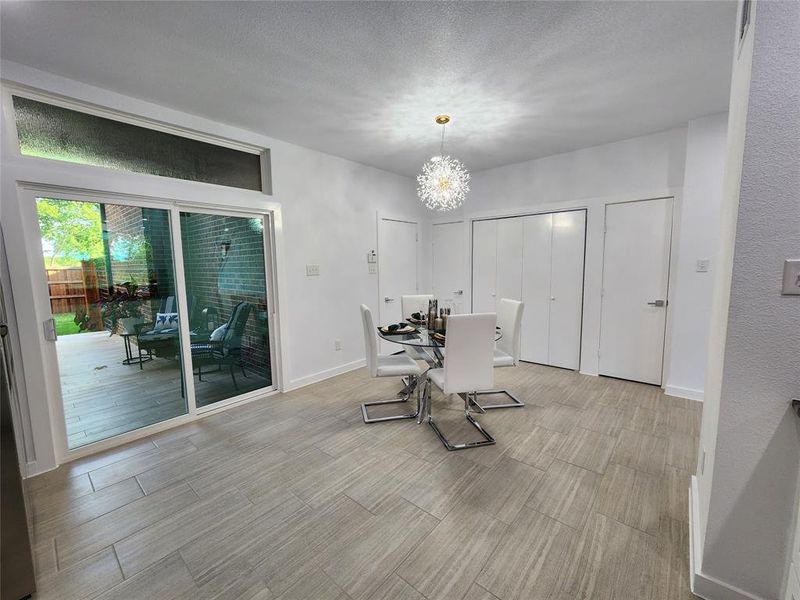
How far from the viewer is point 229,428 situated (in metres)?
2.81

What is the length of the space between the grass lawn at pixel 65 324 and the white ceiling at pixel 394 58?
1647 mm

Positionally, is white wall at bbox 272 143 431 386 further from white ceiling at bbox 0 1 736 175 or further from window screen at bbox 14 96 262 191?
white ceiling at bbox 0 1 736 175

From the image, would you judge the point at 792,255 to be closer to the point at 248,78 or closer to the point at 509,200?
the point at 248,78

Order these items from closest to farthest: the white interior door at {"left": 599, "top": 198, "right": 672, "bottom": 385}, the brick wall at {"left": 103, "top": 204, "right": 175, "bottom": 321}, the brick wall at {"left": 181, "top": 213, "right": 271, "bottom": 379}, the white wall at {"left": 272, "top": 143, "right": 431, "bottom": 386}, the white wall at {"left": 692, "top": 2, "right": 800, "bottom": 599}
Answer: the white wall at {"left": 692, "top": 2, "right": 800, "bottom": 599} < the brick wall at {"left": 103, "top": 204, "right": 175, "bottom": 321} < the brick wall at {"left": 181, "top": 213, "right": 271, "bottom": 379} < the white interior door at {"left": 599, "top": 198, "right": 672, "bottom": 385} < the white wall at {"left": 272, "top": 143, "right": 431, "bottom": 386}

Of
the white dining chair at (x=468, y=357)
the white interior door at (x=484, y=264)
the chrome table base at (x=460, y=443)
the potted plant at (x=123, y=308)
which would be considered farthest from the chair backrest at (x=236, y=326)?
the white interior door at (x=484, y=264)

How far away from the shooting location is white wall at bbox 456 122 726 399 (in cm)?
309

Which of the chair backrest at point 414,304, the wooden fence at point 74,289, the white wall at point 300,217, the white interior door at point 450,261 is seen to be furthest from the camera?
the white interior door at point 450,261

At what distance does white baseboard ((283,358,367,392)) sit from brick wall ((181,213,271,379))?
0.94 ft

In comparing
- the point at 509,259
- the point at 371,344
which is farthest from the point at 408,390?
the point at 509,259

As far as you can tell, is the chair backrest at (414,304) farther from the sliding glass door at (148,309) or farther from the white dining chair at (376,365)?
the sliding glass door at (148,309)

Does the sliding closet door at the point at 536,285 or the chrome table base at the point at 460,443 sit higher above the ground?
the sliding closet door at the point at 536,285

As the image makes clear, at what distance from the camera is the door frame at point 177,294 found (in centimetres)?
217

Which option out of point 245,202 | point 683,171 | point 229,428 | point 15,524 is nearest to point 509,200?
point 683,171

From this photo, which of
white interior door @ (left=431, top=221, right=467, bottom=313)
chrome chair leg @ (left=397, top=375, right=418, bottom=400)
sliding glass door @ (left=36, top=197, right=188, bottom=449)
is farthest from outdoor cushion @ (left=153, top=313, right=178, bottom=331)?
white interior door @ (left=431, top=221, right=467, bottom=313)
